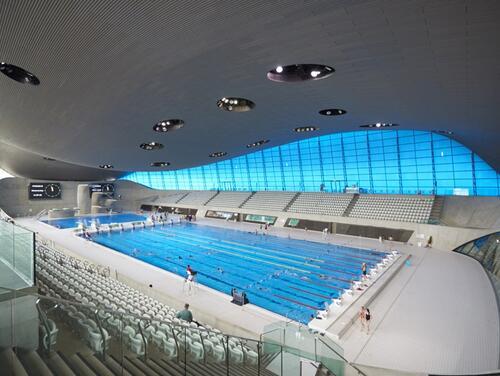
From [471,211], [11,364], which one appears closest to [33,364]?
[11,364]

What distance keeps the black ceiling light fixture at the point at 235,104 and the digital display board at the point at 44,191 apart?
1583 inches

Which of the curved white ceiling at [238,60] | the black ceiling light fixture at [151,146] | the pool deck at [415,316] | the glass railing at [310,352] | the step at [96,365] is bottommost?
the pool deck at [415,316]

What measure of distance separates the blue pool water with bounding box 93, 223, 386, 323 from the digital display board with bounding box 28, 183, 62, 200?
2167cm

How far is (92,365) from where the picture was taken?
12.2ft

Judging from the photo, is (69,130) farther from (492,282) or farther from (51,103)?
(492,282)

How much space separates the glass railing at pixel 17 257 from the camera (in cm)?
634

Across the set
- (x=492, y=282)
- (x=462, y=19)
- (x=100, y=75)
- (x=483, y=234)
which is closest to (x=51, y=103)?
(x=100, y=75)

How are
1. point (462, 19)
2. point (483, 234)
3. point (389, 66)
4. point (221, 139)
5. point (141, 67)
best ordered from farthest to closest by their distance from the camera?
point (221, 139) < point (483, 234) < point (389, 66) < point (141, 67) < point (462, 19)

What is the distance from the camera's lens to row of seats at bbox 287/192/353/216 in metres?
28.0

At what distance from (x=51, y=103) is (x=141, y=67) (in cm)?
483

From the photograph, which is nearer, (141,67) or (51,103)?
(141,67)

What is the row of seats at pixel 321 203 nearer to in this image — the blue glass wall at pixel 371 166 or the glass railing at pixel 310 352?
the blue glass wall at pixel 371 166

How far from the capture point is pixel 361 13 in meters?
5.44

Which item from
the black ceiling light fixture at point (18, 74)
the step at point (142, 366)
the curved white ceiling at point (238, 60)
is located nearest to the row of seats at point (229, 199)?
the curved white ceiling at point (238, 60)
